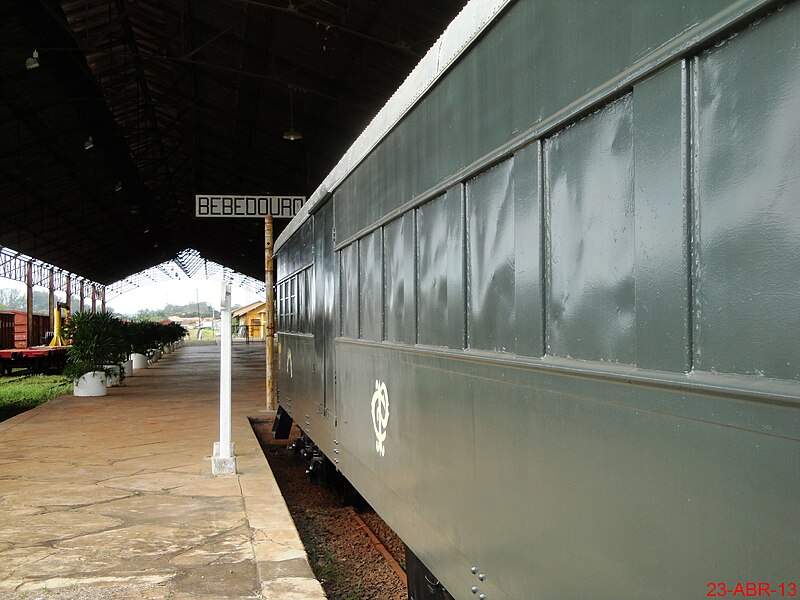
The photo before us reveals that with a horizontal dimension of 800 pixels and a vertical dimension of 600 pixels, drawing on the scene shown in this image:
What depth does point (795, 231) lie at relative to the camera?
1258 mm

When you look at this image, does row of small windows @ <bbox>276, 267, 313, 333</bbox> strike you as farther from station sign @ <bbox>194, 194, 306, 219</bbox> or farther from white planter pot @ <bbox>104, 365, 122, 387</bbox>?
white planter pot @ <bbox>104, 365, 122, 387</bbox>

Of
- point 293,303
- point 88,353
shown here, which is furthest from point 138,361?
point 293,303

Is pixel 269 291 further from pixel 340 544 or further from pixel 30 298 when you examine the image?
pixel 30 298

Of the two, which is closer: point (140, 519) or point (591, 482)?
point (591, 482)

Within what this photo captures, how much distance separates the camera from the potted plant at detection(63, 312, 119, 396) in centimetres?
1628

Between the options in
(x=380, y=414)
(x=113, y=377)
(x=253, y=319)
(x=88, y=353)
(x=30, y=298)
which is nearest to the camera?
(x=380, y=414)

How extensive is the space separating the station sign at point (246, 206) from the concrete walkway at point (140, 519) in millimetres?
3087

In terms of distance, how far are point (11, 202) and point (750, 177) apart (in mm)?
30630

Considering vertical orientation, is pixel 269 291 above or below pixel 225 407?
above

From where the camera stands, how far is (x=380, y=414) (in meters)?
4.07

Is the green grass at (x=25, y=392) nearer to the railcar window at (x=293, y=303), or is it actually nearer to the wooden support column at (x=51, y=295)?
the railcar window at (x=293, y=303)

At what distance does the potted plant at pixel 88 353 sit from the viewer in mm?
16281

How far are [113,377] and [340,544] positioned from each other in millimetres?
12933

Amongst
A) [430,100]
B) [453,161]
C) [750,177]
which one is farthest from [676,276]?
[430,100]
